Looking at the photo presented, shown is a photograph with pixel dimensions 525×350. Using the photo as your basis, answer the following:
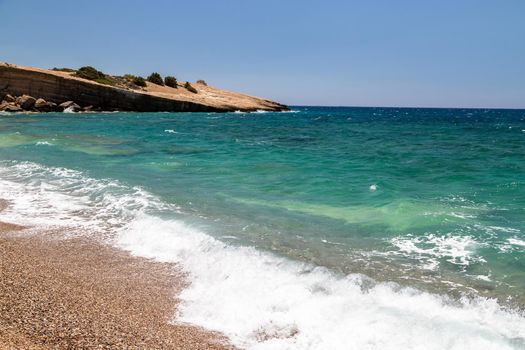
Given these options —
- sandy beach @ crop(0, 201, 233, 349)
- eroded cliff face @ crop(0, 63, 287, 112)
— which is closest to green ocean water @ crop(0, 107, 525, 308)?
sandy beach @ crop(0, 201, 233, 349)

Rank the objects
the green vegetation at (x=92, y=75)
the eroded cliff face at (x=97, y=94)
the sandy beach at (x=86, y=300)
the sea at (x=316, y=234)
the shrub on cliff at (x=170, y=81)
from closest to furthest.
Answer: the sandy beach at (x=86, y=300) < the sea at (x=316, y=234) < the eroded cliff face at (x=97, y=94) < the green vegetation at (x=92, y=75) < the shrub on cliff at (x=170, y=81)

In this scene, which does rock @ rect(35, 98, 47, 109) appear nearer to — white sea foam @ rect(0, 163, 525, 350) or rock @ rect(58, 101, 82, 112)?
rock @ rect(58, 101, 82, 112)

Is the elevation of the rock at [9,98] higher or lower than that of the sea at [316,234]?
higher

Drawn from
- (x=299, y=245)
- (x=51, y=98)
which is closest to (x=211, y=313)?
(x=299, y=245)

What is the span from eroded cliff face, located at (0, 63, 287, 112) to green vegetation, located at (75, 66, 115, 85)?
292 cm

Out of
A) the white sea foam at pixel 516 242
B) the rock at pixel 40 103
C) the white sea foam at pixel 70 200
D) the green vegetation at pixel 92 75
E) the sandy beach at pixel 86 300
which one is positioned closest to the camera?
the sandy beach at pixel 86 300

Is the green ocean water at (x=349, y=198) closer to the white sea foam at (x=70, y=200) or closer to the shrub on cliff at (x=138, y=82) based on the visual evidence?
the white sea foam at (x=70, y=200)

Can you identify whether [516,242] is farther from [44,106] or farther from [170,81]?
[170,81]

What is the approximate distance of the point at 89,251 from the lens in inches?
344

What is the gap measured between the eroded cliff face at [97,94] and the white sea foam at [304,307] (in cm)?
5909

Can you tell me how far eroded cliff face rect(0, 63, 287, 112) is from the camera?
59.2 metres

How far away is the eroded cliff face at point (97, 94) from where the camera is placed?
59250mm

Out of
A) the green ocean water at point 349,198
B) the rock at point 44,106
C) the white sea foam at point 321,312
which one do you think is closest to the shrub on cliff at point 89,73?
the rock at point 44,106

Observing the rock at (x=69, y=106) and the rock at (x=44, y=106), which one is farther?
the rock at (x=69, y=106)
